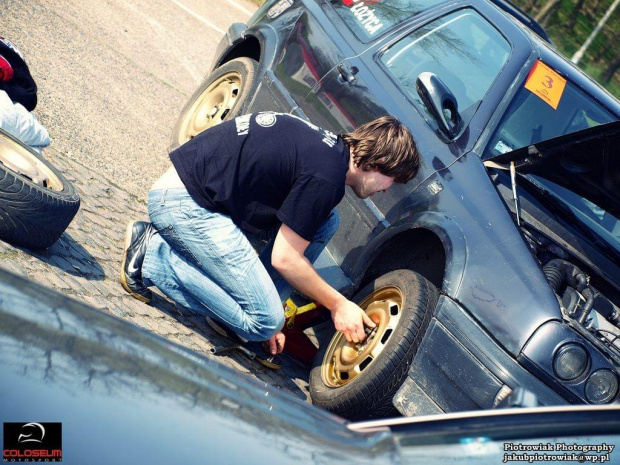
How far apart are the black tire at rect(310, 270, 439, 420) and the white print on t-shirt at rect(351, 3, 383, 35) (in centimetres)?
173

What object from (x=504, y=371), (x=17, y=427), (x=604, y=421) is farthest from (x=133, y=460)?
(x=504, y=371)

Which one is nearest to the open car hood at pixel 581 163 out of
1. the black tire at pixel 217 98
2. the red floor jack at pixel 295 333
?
the red floor jack at pixel 295 333

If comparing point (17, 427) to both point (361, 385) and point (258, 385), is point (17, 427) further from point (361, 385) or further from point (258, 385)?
point (361, 385)

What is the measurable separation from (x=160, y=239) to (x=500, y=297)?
1.63m

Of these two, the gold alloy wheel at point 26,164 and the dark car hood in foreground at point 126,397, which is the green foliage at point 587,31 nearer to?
the gold alloy wheel at point 26,164

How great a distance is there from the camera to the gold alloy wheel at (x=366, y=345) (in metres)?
3.18

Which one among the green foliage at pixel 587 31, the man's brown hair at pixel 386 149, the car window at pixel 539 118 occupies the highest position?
the green foliage at pixel 587 31

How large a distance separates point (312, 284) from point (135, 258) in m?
0.89

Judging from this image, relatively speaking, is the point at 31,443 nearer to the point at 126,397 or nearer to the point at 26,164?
the point at 126,397

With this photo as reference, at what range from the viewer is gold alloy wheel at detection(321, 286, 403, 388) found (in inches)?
125

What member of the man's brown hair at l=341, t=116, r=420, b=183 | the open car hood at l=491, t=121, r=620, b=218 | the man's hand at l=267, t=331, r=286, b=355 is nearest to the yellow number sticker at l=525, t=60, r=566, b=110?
the open car hood at l=491, t=121, r=620, b=218

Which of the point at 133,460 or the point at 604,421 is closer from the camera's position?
the point at 133,460

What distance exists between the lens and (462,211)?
10.6 ft

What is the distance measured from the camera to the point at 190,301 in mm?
3566
